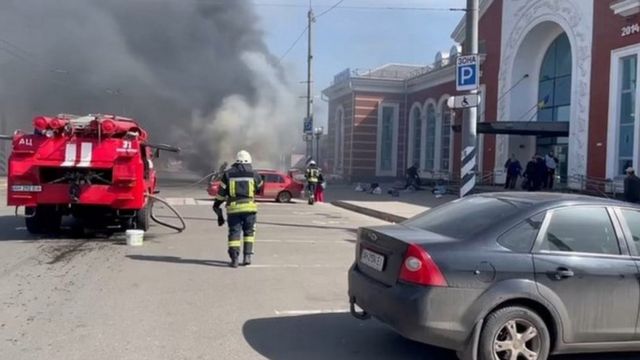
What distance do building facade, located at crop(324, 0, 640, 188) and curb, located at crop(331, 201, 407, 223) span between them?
381 centimetres

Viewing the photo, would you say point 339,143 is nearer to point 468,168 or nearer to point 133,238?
point 468,168

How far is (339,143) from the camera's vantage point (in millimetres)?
43969

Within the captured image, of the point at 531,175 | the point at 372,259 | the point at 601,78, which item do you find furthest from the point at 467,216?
the point at 601,78

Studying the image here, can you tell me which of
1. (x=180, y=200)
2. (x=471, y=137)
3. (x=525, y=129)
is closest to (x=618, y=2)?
(x=525, y=129)

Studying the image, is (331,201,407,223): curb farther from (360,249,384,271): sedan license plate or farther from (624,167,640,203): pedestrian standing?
(360,249,384,271): sedan license plate

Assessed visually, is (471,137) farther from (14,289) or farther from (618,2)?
(618,2)

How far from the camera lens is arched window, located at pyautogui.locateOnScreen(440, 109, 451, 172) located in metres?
33.8

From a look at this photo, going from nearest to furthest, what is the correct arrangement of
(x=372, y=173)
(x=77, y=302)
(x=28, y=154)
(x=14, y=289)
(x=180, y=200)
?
(x=77, y=302)
(x=14, y=289)
(x=28, y=154)
(x=180, y=200)
(x=372, y=173)

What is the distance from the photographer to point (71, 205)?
37.2 ft

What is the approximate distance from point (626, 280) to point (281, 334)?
2.69 m

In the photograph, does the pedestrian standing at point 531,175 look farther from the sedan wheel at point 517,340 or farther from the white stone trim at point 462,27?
the sedan wheel at point 517,340

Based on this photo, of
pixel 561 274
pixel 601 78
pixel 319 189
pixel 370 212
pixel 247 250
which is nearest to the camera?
pixel 561 274

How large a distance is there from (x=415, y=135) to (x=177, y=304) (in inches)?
1308

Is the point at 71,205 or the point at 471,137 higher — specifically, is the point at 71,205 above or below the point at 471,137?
below
